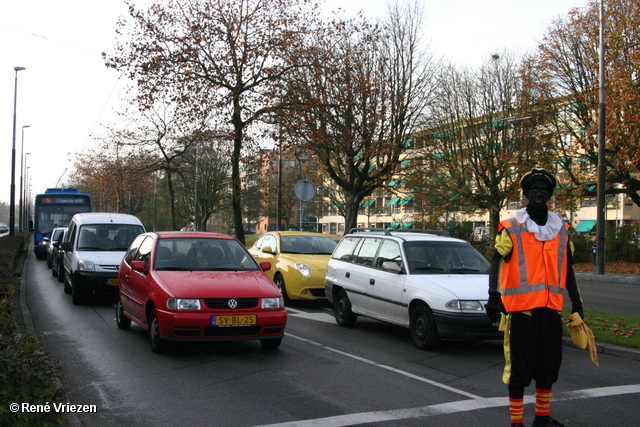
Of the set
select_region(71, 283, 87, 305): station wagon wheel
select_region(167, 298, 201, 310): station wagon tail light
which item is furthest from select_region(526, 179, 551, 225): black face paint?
select_region(71, 283, 87, 305): station wagon wheel

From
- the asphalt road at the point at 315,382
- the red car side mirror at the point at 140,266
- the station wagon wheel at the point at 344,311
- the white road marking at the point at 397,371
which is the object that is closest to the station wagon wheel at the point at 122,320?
the asphalt road at the point at 315,382

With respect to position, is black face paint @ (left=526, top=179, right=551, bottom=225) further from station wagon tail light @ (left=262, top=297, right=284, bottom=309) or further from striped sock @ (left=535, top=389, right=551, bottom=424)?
station wagon tail light @ (left=262, top=297, right=284, bottom=309)

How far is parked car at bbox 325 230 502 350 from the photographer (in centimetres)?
800

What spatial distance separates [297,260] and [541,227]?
896 cm

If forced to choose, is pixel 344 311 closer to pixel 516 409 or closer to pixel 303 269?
pixel 303 269

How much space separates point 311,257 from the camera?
13.7 metres

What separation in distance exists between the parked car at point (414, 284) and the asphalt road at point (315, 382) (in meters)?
0.39

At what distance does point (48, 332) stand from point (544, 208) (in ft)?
25.5

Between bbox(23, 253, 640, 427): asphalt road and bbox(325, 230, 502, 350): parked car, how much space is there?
392 mm

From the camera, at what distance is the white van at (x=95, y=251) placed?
12.6 metres

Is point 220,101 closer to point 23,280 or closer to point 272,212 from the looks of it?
point 23,280

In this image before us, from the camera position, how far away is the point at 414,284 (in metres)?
8.70

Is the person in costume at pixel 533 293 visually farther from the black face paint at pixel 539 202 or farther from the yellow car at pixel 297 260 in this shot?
the yellow car at pixel 297 260

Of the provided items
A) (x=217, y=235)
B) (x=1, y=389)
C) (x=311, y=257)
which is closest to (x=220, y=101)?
(x=311, y=257)
